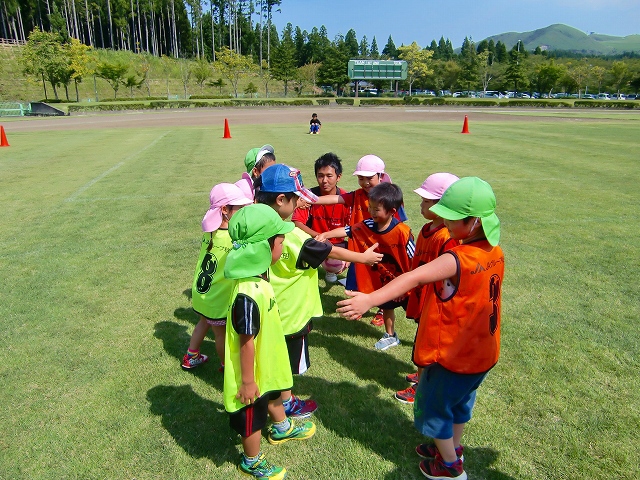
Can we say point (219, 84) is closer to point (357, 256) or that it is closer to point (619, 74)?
point (619, 74)

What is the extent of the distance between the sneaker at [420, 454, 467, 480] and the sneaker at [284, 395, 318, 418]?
3.12ft

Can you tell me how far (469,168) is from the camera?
539 inches

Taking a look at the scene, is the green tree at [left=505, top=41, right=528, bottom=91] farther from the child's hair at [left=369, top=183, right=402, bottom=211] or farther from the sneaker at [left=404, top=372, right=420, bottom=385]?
the sneaker at [left=404, top=372, right=420, bottom=385]

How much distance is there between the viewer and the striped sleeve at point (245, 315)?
248 cm

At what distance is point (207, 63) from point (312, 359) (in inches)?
3354

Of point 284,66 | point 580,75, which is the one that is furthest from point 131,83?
point 580,75

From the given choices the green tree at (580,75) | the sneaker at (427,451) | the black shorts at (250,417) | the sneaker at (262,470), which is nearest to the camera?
the black shorts at (250,417)

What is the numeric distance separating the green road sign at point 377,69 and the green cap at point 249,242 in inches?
2927

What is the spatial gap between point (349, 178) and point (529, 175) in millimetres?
4971

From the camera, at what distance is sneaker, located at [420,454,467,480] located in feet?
9.14

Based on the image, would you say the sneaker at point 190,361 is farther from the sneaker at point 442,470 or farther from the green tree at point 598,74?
the green tree at point 598,74

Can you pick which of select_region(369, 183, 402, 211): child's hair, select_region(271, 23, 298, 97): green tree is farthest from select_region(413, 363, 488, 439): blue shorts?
select_region(271, 23, 298, 97): green tree

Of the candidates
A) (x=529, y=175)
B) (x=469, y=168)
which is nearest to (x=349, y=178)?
(x=469, y=168)

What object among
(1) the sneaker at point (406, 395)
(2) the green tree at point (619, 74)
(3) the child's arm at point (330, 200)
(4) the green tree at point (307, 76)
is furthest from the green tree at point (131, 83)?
(2) the green tree at point (619, 74)
